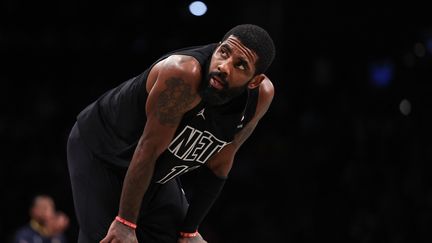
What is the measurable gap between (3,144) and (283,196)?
9.49 feet

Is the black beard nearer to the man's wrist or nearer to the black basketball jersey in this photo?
the black basketball jersey

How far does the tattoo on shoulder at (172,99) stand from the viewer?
2559 millimetres

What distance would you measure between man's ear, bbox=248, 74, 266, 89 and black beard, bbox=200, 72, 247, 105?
0.03 meters

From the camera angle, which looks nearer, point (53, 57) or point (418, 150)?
point (418, 150)

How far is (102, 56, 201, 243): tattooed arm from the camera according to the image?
2.56 metres

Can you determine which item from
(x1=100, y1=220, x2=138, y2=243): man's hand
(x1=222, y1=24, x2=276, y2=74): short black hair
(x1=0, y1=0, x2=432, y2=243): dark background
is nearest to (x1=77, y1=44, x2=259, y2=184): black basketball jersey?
(x1=222, y1=24, x2=276, y2=74): short black hair

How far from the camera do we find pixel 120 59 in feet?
26.3

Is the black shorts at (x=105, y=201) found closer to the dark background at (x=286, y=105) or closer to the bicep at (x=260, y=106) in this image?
the bicep at (x=260, y=106)

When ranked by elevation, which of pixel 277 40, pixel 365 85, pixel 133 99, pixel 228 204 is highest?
pixel 133 99

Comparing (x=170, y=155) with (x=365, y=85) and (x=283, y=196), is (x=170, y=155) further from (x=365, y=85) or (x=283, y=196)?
(x=365, y=85)

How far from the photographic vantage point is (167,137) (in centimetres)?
261

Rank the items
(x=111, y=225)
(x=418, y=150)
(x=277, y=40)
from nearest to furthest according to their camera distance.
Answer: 1. (x=111, y=225)
2. (x=418, y=150)
3. (x=277, y=40)

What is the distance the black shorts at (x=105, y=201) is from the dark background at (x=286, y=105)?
4382mm

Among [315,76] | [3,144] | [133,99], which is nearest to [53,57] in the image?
[3,144]
